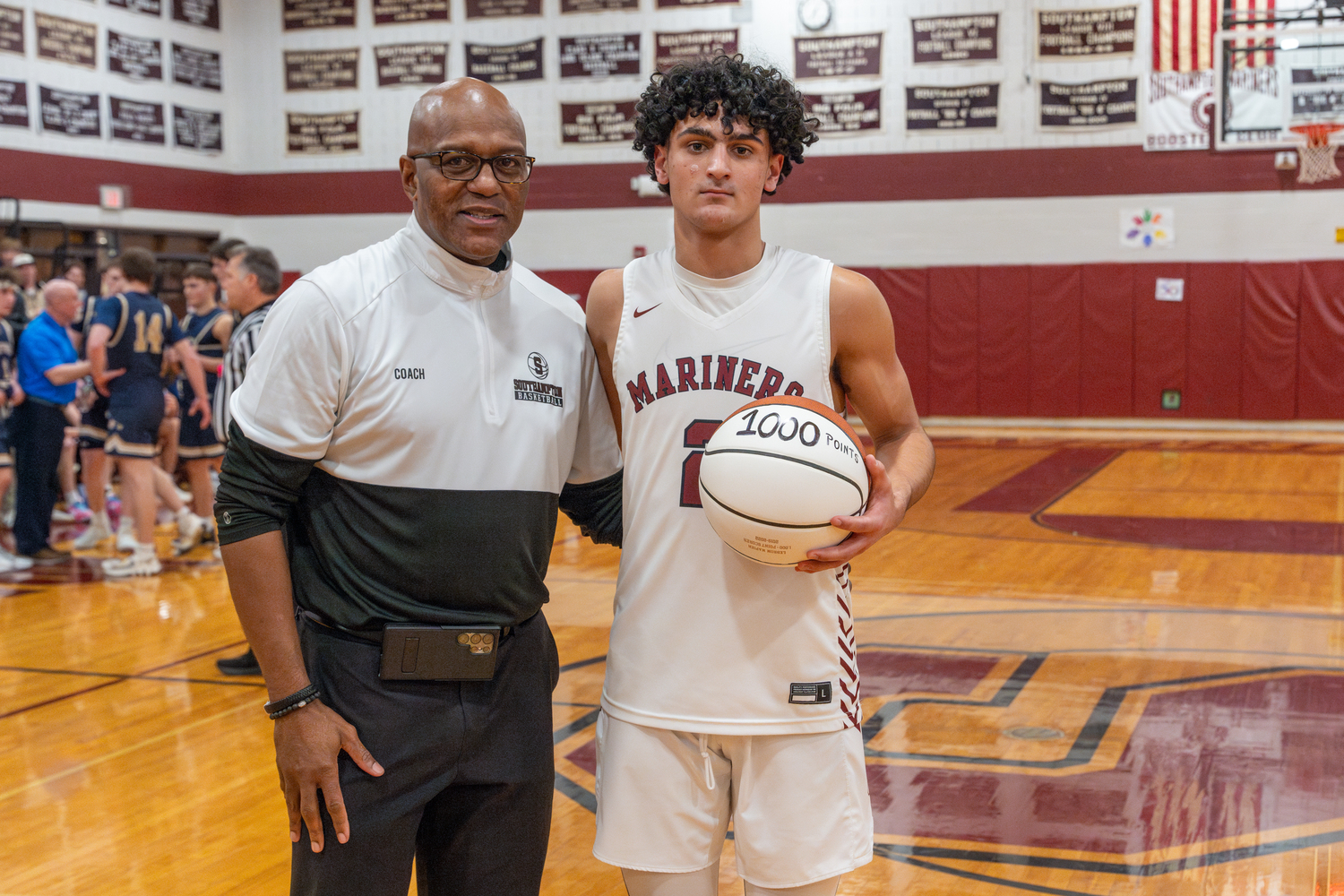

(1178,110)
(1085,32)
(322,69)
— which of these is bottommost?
(1178,110)

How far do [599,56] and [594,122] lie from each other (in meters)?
0.88

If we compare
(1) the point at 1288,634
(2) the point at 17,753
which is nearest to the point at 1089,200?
(1) the point at 1288,634

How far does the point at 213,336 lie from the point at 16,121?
853cm

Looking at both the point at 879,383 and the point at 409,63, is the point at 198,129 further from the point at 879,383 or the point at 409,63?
the point at 879,383

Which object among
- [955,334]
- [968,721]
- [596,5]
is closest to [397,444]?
[968,721]

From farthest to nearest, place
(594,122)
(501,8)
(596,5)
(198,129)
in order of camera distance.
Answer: (198,129)
(501,8)
(594,122)
(596,5)

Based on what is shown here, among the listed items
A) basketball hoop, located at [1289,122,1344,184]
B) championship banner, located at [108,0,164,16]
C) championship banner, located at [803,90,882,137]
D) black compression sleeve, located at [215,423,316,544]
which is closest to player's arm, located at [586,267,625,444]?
black compression sleeve, located at [215,423,316,544]

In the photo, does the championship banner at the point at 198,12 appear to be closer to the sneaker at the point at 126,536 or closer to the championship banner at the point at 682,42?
the championship banner at the point at 682,42

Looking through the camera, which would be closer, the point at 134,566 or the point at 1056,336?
the point at 134,566

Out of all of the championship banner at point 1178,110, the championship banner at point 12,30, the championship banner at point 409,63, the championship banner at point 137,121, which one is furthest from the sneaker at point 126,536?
the championship banner at point 1178,110

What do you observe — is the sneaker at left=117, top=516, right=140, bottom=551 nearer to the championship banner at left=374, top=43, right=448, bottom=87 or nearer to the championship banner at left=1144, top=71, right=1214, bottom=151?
the championship banner at left=374, top=43, right=448, bottom=87

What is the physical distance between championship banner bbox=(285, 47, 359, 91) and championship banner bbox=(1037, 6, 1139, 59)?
934cm

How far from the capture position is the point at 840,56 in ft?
54.1

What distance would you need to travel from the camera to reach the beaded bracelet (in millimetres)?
1998
